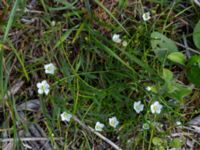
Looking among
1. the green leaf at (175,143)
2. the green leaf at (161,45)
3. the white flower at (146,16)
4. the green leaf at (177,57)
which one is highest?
the white flower at (146,16)

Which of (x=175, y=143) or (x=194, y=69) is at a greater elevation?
(x=194, y=69)

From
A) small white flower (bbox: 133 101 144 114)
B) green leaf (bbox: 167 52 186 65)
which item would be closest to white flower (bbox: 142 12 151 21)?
green leaf (bbox: 167 52 186 65)

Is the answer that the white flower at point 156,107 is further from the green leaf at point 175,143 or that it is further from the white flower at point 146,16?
the white flower at point 146,16

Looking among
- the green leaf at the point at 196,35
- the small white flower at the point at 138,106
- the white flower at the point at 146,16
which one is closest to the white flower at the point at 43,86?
the small white flower at the point at 138,106

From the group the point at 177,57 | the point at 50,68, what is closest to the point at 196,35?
the point at 177,57

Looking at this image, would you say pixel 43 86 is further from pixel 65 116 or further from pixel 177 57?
pixel 177 57

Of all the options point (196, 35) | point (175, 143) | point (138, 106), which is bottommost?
point (175, 143)

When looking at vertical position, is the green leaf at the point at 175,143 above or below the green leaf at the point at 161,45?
below
